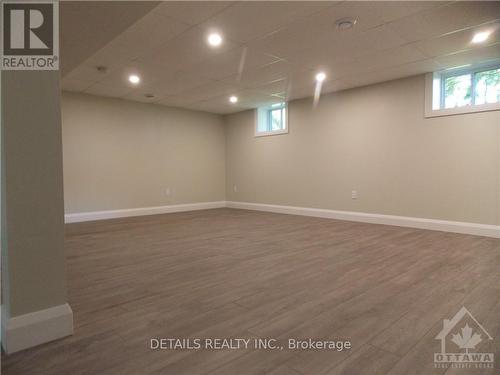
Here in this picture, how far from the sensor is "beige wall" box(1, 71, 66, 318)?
Result: 1482 mm

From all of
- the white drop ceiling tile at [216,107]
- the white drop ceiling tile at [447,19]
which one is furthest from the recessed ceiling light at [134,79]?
the white drop ceiling tile at [447,19]

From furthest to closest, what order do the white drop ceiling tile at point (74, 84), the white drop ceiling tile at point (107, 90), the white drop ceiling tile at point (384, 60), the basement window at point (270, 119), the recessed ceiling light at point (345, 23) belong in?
the basement window at point (270, 119)
the white drop ceiling tile at point (107, 90)
the white drop ceiling tile at point (74, 84)
the white drop ceiling tile at point (384, 60)
the recessed ceiling light at point (345, 23)

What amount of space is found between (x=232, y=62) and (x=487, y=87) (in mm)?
3591

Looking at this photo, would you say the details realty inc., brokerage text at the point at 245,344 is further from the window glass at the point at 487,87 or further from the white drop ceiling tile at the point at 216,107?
the white drop ceiling tile at the point at 216,107

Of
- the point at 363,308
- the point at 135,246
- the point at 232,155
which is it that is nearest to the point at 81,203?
the point at 135,246

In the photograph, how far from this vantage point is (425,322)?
1.81 m

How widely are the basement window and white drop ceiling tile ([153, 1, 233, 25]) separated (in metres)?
4.02

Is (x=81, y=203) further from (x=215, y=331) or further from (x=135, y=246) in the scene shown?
(x=215, y=331)

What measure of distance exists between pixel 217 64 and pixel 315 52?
133cm

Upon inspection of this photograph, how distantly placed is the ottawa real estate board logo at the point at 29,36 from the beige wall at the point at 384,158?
15.7 feet

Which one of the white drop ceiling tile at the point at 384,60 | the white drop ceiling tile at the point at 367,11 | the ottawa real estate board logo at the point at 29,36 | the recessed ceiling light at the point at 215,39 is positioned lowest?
the ottawa real estate board logo at the point at 29,36

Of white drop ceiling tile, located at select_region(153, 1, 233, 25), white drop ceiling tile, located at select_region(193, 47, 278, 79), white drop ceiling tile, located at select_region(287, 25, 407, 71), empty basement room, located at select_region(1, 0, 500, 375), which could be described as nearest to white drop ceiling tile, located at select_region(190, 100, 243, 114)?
empty basement room, located at select_region(1, 0, 500, 375)

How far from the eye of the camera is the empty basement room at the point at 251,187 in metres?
1.53

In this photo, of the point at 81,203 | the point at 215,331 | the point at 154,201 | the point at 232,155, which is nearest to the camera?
the point at 215,331
